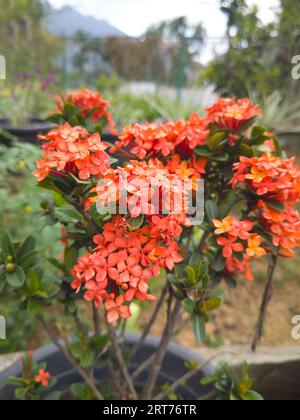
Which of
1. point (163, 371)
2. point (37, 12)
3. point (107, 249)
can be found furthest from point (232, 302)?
point (37, 12)

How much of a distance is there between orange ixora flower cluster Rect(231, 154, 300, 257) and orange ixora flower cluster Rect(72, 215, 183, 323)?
0.65ft

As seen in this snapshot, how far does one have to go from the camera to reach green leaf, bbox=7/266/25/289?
2.32ft

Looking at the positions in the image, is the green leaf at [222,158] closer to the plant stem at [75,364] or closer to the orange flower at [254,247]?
the orange flower at [254,247]

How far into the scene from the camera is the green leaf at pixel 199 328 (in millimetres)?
673

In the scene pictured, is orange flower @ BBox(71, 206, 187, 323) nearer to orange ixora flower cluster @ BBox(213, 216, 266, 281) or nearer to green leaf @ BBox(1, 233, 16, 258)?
orange ixora flower cluster @ BBox(213, 216, 266, 281)

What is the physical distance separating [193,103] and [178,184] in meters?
3.11

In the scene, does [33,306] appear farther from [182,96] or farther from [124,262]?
[182,96]

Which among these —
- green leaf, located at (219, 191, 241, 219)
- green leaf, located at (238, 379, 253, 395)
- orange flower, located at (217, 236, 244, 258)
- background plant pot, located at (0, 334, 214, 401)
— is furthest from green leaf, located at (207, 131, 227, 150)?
background plant pot, located at (0, 334, 214, 401)

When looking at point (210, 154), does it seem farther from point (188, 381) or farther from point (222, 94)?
point (222, 94)

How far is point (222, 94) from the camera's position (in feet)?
11.2

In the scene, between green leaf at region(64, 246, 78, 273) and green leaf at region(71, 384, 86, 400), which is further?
green leaf at region(71, 384, 86, 400)

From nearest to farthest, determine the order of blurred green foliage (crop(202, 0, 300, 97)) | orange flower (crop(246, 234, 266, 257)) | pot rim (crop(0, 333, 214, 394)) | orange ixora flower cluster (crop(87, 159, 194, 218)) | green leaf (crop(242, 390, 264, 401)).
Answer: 1. orange ixora flower cluster (crop(87, 159, 194, 218))
2. orange flower (crop(246, 234, 266, 257))
3. green leaf (crop(242, 390, 264, 401))
4. pot rim (crop(0, 333, 214, 394))
5. blurred green foliage (crop(202, 0, 300, 97))

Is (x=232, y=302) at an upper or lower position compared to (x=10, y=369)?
lower

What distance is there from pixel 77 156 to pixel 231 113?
1.19 feet
